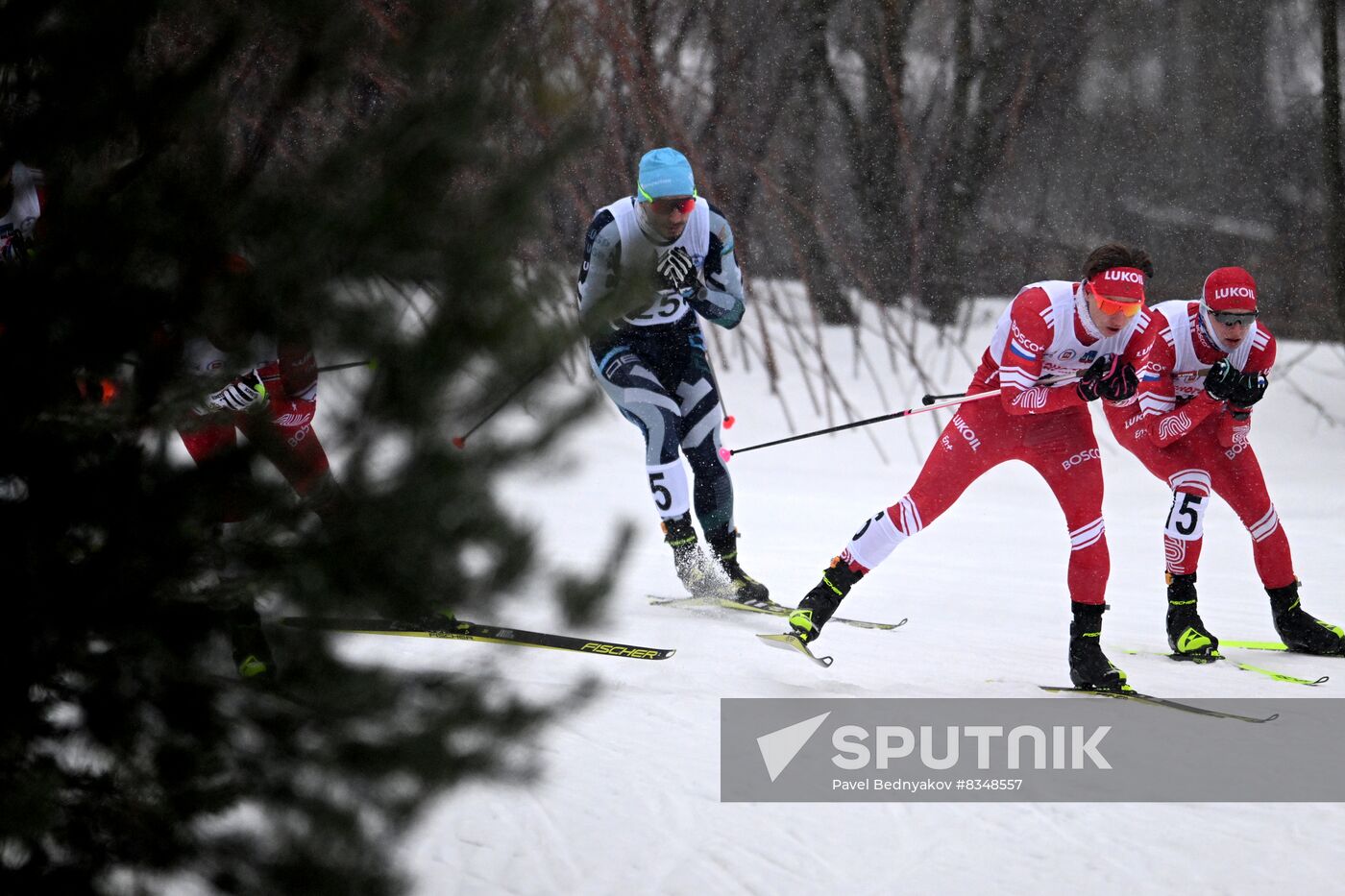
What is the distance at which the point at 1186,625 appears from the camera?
5.20 meters

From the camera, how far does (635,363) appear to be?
549cm

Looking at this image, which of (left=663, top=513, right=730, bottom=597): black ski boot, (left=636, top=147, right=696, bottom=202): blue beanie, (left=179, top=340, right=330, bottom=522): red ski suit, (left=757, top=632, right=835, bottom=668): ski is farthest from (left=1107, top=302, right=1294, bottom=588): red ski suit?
(left=179, top=340, right=330, bottom=522): red ski suit

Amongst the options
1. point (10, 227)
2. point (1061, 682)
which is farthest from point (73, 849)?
point (1061, 682)

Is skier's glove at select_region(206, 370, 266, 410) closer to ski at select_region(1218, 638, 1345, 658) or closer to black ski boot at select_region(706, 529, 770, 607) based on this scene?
black ski boot at select_region(706, 529, 770, 607)

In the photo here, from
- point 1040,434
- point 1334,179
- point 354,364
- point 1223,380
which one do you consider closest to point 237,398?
point 354,364

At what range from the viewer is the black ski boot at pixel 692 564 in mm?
5586

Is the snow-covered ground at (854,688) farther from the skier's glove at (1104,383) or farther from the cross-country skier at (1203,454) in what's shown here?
the skier's glove at (1104,383)

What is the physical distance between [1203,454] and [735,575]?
2118mm

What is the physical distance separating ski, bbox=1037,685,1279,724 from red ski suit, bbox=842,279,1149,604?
0.33 m

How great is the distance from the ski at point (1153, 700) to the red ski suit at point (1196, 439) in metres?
1.13

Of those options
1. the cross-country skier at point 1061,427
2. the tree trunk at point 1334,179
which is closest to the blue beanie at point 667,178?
the cross-country skier at point 1061,427

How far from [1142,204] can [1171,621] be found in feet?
43.5

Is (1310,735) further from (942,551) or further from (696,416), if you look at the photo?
(942,551)

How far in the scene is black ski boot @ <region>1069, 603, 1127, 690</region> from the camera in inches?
170
